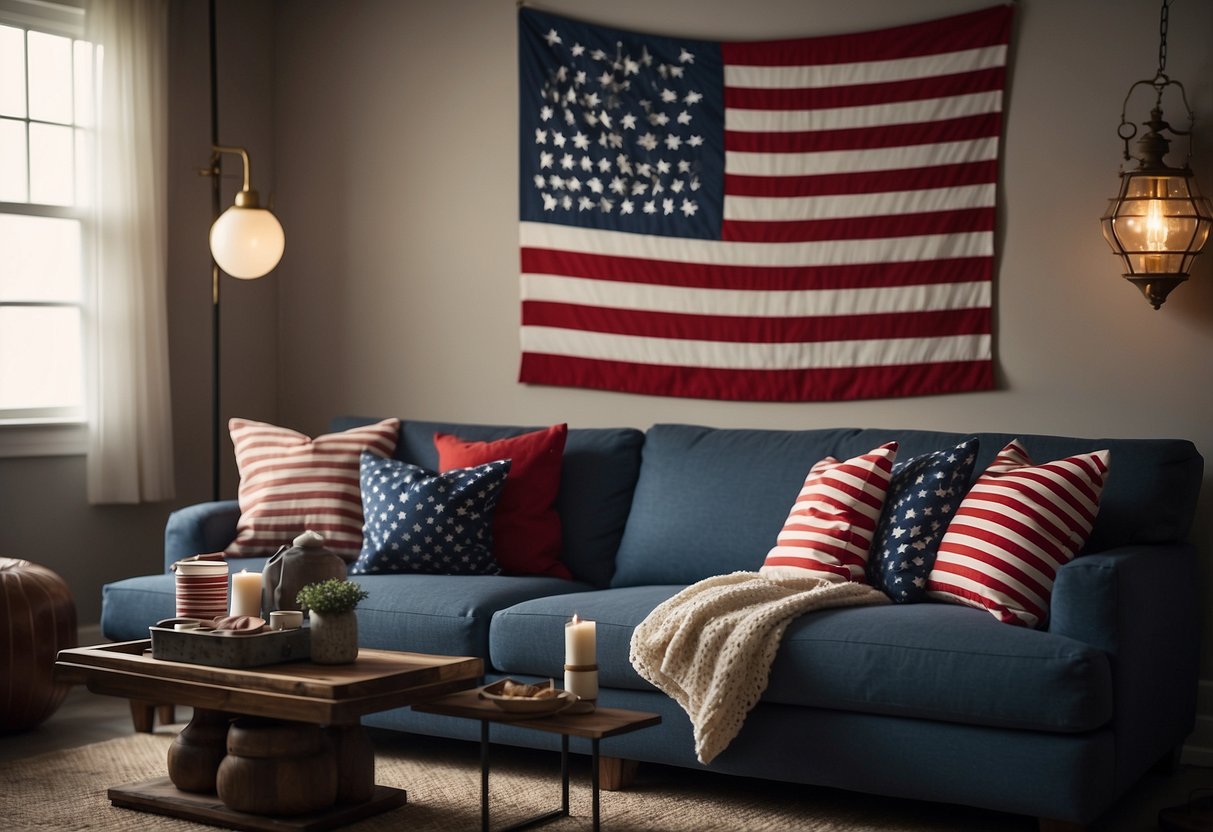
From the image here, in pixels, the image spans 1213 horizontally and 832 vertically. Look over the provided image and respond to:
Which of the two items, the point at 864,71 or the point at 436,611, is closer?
the point at 436,611

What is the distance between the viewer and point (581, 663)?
9.18ft

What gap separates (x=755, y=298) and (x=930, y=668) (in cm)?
172

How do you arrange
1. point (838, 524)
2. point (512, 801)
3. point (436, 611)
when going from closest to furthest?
1. point (512, 801)
2. point (838, 524)
3. point (436, 611)

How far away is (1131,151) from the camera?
368 cm

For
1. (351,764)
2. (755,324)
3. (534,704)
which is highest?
(755,324)

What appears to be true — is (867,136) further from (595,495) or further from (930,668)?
(930,668)

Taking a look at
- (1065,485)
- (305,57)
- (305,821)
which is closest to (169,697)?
(305,821)

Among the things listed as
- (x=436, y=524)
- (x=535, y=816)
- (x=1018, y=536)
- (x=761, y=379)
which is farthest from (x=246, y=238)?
(x=1018, y=536)

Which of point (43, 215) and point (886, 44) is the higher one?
point (886, 44)

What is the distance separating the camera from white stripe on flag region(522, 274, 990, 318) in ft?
13.0

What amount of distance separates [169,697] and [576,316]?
208cm

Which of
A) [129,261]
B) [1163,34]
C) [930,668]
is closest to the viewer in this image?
[930,668]

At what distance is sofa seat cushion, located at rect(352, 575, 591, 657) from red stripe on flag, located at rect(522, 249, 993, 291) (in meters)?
1.23

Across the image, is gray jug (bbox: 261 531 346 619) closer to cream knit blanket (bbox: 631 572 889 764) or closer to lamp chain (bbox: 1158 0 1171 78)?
cream knit blanket (bbox: 631 572 889 764)
